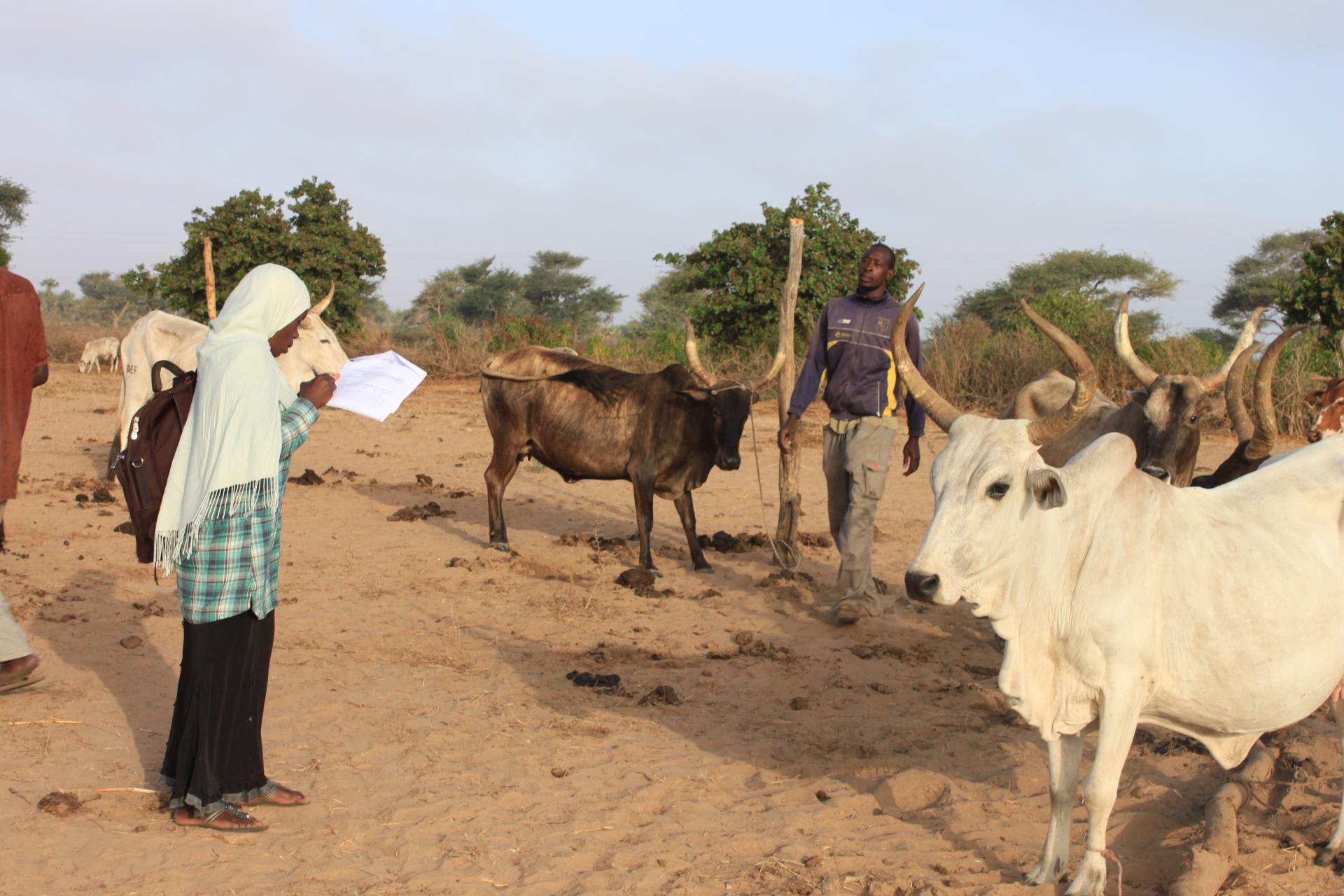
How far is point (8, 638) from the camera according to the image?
195 inches

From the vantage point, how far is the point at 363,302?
886 inches

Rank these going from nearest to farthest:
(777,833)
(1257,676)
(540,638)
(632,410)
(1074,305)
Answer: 1. (1257,676)
2. (777,833)
3. (540,638)
4. (632,410)
5. (1074,305)

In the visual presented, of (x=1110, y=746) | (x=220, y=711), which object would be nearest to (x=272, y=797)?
(x=220, y=711)

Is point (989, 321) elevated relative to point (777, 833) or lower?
elevated

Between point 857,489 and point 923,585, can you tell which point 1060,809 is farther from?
Answer: point 857,489

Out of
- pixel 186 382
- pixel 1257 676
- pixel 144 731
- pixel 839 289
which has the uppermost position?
pixel 839 289

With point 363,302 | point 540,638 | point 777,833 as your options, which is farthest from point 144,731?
point 363,302

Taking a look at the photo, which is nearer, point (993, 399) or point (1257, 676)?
point (1257, 676)

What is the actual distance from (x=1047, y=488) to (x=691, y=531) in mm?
5328

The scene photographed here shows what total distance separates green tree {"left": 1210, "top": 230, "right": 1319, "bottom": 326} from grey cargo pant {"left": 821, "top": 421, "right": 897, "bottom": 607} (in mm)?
23004

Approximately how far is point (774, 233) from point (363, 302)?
965cm

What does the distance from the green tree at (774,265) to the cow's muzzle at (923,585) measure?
12760 millimetres

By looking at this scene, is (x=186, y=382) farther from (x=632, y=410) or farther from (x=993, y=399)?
(x=993, y=399)

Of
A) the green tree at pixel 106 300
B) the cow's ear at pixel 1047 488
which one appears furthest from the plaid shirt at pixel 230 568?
the green tree at pixel 106 300
